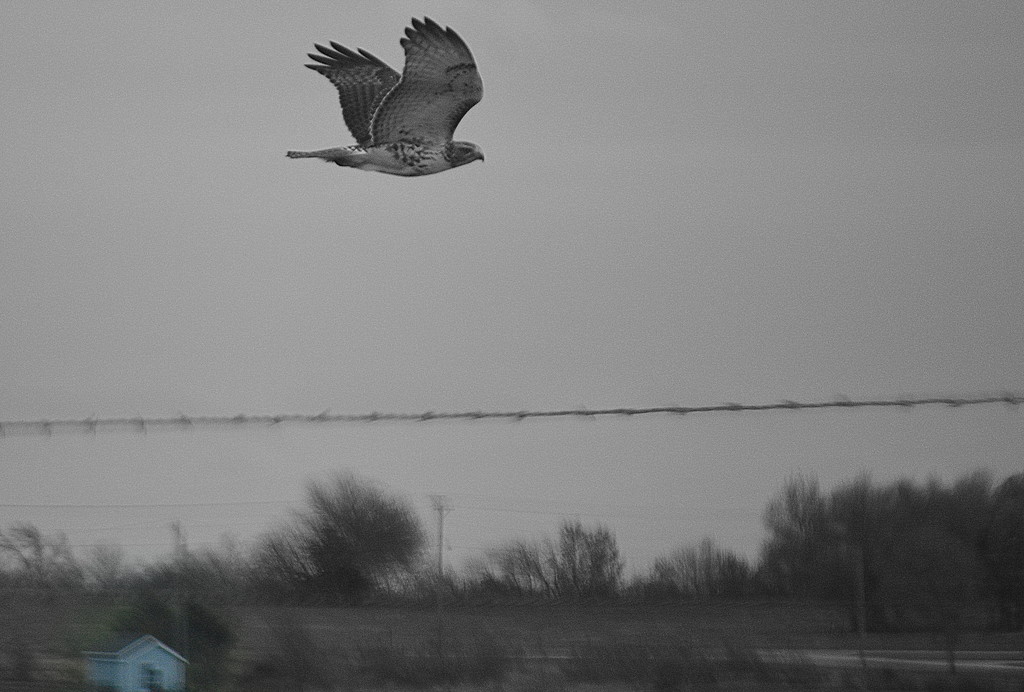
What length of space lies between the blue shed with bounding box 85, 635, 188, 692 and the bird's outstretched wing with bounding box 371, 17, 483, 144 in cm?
568

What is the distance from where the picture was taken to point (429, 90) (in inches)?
426

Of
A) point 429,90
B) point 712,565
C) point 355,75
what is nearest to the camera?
point 712,565

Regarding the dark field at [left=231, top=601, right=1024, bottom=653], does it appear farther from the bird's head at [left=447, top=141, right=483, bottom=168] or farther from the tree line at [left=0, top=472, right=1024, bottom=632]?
the bird's head at [left=447, top=141, right=483, bottom=168]

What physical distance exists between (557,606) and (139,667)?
202 centimetres

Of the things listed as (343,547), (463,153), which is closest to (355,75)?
(463,153)

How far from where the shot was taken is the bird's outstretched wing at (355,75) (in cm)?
1219

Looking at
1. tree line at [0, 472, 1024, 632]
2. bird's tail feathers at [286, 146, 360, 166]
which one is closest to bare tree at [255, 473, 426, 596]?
tree line at [0, 472, 1024, 632]

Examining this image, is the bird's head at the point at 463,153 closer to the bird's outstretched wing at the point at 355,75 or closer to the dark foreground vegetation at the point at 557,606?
the bird's outstretched wing at the point at 355,75

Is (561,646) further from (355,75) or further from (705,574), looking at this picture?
(355,75)

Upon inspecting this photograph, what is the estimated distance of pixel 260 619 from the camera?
5895mm

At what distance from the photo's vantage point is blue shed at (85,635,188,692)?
599 centimetres

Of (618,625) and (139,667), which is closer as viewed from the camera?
(618,625)

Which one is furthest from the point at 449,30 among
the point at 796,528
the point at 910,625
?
the point at 910,625

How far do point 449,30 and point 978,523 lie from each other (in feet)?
21.6
